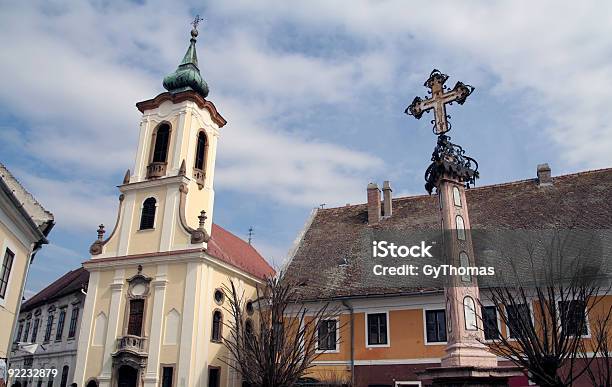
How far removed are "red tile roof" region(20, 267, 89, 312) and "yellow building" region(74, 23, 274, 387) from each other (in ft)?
17.5

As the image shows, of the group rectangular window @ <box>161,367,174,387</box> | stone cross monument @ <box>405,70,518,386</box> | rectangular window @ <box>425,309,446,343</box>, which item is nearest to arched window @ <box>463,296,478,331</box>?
stone cross monument @ <box>405,70,518,386</box>

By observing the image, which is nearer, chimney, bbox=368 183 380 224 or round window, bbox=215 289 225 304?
round window, bbox=215 289 225 304

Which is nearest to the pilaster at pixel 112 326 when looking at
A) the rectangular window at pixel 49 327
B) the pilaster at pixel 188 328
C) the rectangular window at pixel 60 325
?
the pilaster at pixel 188 328

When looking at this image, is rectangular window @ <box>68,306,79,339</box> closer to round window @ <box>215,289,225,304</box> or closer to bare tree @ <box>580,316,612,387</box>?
round window @ <box>215,289,225,304</box>

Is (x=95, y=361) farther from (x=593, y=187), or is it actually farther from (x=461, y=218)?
(x=593, y=187)

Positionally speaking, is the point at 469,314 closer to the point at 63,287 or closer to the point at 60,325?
the point at 60,325

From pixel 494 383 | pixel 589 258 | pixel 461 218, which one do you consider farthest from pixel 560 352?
pixel 589 258

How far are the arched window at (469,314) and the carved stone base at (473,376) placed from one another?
1316 millimetres

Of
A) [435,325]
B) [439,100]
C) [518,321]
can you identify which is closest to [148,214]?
[435,325]

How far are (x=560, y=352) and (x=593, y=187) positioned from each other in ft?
57.1

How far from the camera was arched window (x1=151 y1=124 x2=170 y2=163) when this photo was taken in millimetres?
30219

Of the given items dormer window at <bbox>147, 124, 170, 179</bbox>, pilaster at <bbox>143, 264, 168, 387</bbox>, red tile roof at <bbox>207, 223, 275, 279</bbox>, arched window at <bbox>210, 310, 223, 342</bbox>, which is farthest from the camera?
dormer window at <bbox>147, 124, 170, 179</bbox>

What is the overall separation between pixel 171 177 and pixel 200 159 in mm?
2791

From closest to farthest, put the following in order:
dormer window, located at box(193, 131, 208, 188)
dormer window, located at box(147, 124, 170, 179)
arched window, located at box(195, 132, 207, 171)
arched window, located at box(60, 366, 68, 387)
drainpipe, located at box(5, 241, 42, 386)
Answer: drainpipe, located at box(5, 241, 42, 386), dormer window, located at box(147, 124, 170, 179), arched window, located at box(60, 366, 68, 387), dormer window, located at box(193, 131, 208, 188), arched window, located at box(195, 132, 207, 171)
